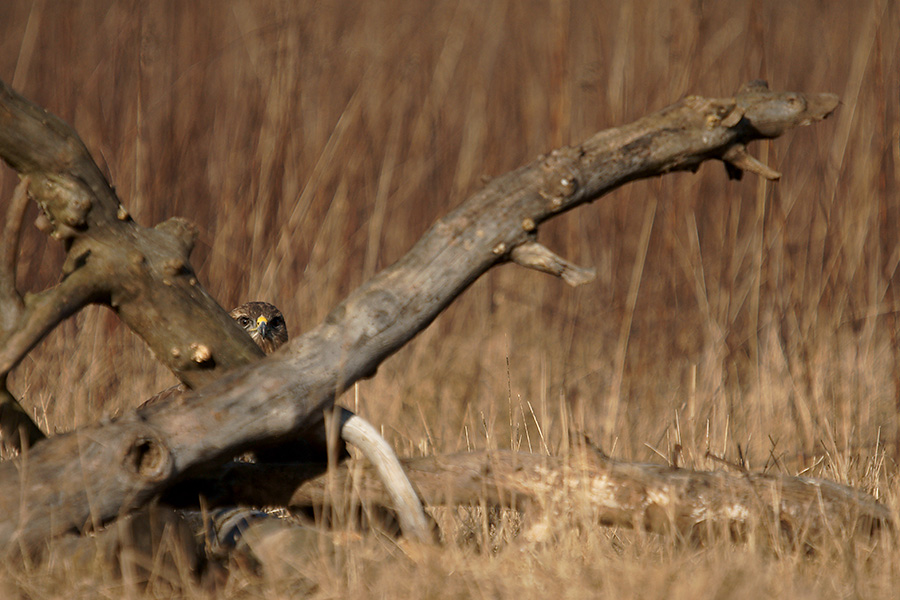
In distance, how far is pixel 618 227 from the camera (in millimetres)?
5754

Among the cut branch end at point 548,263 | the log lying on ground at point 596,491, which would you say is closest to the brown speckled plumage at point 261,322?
the log lying on ground at point 596,491

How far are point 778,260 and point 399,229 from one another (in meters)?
2.37

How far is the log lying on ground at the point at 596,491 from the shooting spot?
8.38ft

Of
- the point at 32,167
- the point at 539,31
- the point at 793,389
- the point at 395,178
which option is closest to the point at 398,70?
the point at 395,178

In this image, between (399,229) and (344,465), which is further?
(399,229)

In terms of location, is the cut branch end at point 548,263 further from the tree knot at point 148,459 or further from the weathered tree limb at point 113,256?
the tree knot at point 148,459

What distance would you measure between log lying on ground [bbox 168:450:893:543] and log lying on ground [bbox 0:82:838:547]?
0.58 ft

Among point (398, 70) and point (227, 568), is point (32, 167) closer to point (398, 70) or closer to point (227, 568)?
point (227, 568)

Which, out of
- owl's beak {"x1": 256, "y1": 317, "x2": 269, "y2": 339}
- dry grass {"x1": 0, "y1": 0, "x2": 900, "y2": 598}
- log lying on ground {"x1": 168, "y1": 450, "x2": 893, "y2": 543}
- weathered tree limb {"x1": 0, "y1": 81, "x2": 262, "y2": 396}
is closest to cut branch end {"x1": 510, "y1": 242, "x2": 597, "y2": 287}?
log lying on ground {"x1": 168, "y1": 450, "x2": 893, "y2": 543}

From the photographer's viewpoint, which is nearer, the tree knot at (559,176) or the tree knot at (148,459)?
the tree knot at (148,459)

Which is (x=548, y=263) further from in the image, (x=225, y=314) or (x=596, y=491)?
(x=225, y=314)

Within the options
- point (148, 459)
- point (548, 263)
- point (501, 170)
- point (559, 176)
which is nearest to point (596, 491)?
point (548, 263)

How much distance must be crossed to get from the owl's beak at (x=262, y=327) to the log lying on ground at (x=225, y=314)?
1.75 metres

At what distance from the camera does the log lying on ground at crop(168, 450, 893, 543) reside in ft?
8.38
